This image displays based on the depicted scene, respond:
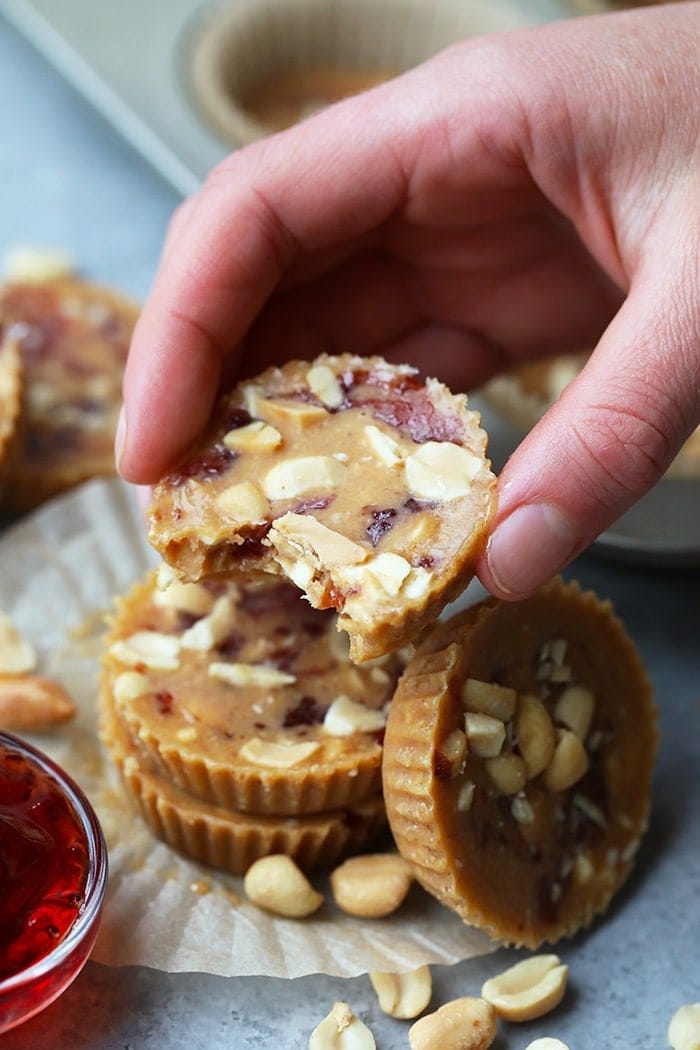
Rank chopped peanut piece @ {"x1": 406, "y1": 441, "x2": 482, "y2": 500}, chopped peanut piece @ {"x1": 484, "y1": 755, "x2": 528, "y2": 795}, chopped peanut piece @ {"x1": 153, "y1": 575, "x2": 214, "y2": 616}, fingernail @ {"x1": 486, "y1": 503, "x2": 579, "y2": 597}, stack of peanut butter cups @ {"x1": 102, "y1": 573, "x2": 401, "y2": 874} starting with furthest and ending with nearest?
chopped peanut piece @ {"x1": 153, "y1": 575, "x2": 214, "y2": 616} → stack of peanut butter cups @ {"x1": 102, "y1": 573, "x2": 401, "y2": 874} → chopped peanut piece @ {"x1": 484, "y1": 755, "x2": 528, "y2": 795} → chopped peanut piece @ {"x1": 406, "y1": 441, "x2": 482, "y2": 500} → fingernail @ {"x1": 486, "y1": 503, "x2": 579, "y2": 597}

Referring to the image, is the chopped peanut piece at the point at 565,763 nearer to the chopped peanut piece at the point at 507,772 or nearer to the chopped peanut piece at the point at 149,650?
the chopped peanut piece at the point at 507,772

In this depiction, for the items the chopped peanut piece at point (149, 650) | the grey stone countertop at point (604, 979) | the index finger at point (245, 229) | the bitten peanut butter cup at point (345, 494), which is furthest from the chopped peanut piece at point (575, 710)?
the index finger at point (245, 229)

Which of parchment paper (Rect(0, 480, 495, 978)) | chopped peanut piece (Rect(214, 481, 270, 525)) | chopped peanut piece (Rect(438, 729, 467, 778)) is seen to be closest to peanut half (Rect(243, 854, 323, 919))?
parchment paper (Rect(0, 480, 495, 978))

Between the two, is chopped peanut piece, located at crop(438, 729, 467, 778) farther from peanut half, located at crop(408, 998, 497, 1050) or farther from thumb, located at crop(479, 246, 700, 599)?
peanut half, located at crop(408, 998, 497, 1050)

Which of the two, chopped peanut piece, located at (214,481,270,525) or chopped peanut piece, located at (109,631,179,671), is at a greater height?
chopped peanut piece, located at (214,481,270,525)

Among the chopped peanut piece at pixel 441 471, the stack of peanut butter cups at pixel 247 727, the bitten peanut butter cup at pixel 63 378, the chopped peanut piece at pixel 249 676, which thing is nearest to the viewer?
the chopped peanut piece at pixel 441 471

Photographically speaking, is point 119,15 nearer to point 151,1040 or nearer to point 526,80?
point 526,80

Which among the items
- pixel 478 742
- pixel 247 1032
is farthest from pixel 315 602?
pixel 247 1032

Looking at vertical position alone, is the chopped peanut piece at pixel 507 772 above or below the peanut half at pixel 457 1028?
above
